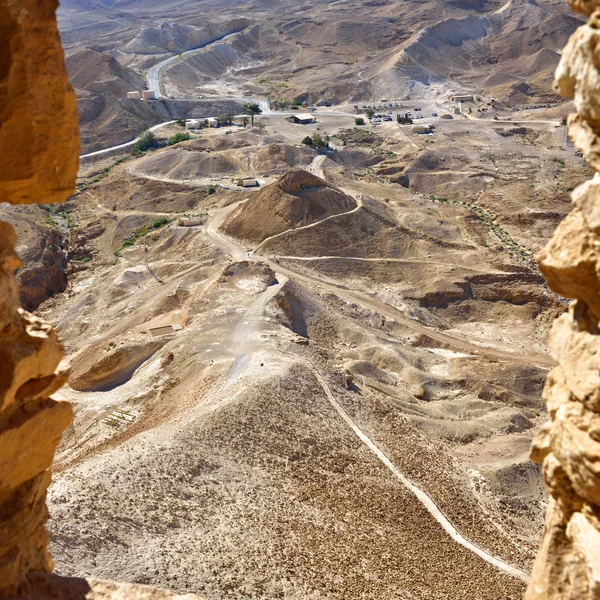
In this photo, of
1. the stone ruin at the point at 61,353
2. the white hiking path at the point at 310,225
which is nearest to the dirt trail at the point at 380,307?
the white hiking path at the point at 310,225

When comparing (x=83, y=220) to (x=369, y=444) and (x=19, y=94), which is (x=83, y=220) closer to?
(x=369, y=444)

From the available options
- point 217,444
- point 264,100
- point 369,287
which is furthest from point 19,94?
point 264,100

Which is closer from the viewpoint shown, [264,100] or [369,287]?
[369,287]

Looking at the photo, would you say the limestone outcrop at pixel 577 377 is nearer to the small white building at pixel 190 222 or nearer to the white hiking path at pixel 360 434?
the white hiking path at pixel 360 434

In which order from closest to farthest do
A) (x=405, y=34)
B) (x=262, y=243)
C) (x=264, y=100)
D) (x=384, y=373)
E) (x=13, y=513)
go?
(x=13, y=513), (x=384, y=373), (x=262, y=243), (x=264, y=100), (x=405, y=34)

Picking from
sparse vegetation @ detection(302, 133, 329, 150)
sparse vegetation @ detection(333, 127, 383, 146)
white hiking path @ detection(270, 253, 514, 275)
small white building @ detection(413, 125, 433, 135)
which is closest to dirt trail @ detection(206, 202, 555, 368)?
white hiking path @ detection(270, 253, 514, 275)

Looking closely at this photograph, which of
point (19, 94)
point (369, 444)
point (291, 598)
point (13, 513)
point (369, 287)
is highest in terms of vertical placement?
point (19, 94)

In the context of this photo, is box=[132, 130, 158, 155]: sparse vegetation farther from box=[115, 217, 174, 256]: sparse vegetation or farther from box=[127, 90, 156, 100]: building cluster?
box=[115, 217, 174, 256]: sparse vegetation

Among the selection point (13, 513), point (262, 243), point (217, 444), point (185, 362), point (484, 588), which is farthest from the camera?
point (262, 243)
